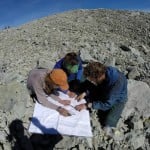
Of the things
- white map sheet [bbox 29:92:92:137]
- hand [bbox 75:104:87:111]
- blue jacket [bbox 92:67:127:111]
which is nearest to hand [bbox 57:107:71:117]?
white map sheet [bbox 29:92:92:137]

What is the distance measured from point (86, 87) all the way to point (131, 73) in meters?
1.81

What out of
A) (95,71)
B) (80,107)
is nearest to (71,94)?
(80,107)

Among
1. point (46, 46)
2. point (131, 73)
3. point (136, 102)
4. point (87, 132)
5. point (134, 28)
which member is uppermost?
point (134, 28)

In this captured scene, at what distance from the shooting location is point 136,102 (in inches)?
328

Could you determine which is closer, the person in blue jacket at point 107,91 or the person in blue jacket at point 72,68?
the person in blue jacket at point 107,91

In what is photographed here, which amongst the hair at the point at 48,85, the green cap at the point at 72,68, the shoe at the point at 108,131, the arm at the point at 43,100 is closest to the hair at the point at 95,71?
the hair at the point at 48,85

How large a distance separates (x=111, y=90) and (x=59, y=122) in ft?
3.54

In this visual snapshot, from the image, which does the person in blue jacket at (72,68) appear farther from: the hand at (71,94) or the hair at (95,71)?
the hair at (95,71)

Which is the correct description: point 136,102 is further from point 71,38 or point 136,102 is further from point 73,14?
point 73,14

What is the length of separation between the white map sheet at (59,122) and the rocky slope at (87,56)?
5.4 inches

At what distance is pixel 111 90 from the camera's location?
24.1 feet

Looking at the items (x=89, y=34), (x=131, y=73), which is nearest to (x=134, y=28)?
(x=89, y=34)

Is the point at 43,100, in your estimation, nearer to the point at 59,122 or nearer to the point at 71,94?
the point at 59,122

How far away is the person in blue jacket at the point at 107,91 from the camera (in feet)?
23.0
